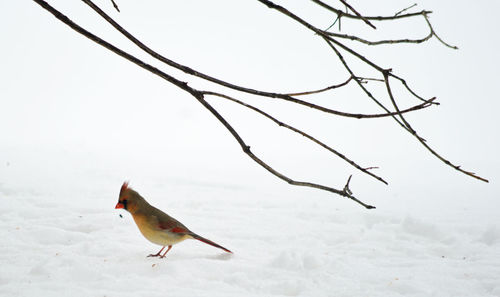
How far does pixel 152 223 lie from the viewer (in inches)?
113

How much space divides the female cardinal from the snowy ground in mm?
141

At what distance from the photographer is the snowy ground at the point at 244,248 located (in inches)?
99.3

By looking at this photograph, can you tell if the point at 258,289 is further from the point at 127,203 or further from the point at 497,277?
the point at 497,277

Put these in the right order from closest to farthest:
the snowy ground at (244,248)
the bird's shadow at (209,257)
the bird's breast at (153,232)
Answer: the snowy ground at (244,248) → the bird's breast at (153,232) → the bird's shadow at (209,257)

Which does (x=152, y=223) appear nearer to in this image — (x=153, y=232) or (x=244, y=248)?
(x=153, y=232)

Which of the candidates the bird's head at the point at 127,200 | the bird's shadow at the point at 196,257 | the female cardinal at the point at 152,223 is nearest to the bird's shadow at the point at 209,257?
the bird's shadow at the point at 196,257

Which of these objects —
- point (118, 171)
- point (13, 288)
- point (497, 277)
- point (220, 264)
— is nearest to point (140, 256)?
point (220, 264)

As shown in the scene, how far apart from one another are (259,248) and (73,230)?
1.51 m

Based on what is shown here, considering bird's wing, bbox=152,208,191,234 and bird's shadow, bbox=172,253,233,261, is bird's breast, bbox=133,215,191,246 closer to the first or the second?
bird's wing, bbox=152,208,191,234

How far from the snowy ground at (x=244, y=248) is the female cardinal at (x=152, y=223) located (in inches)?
5.6

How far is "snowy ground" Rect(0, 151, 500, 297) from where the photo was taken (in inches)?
99.3

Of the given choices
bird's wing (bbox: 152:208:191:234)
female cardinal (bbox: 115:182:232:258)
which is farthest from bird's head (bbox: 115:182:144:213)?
bird's wing (bbox: 152:208:191:234)

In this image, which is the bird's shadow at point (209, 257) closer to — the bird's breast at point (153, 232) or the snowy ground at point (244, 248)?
the snowy ground at point (244, 248)

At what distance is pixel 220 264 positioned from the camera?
111 inches
